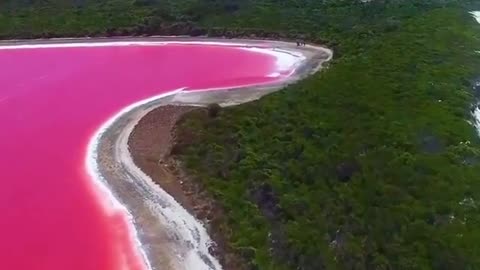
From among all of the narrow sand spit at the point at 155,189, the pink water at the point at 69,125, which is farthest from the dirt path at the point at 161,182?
the pink water at the point at 69,125

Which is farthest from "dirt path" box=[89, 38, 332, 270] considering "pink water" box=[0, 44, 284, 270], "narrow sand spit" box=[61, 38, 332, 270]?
"pink water" box=[0, 44, 284, 270]

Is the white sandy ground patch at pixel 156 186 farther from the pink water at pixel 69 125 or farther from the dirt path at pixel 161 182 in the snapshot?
the pink water at pixel 69 125

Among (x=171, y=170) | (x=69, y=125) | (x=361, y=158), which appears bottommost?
(x=69, y=125)

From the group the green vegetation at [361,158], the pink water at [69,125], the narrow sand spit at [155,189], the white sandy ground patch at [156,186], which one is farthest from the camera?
the pink water at [69,125]

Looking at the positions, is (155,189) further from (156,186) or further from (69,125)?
(69,125)

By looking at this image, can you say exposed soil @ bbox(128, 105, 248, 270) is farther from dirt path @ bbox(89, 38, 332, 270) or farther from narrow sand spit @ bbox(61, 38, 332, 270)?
narrow sand spit @ bbox(61, 38, 332, 270)

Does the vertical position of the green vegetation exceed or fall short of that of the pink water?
it exceeds it

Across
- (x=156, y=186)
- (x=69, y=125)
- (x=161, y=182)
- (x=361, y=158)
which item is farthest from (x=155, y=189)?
(x=69, y=125)
